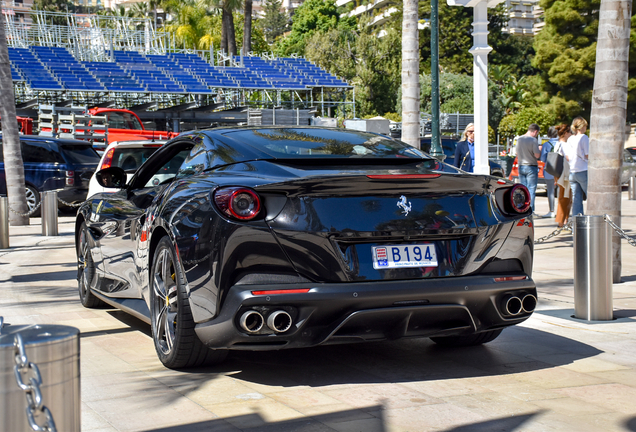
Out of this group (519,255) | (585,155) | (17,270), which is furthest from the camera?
(585,155)

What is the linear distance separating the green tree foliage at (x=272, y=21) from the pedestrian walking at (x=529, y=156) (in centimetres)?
12824

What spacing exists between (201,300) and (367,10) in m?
101

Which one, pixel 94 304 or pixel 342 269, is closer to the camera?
pixel 342 269

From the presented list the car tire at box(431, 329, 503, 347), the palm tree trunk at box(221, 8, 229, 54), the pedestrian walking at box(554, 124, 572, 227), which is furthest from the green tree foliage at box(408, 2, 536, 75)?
Result: the car tire at box(431, 329, 503, 347)

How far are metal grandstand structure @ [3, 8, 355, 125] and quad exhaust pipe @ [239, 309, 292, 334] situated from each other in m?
33.9

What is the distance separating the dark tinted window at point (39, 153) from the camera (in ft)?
58.7

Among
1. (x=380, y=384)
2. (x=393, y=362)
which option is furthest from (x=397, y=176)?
(x=393, y=362)

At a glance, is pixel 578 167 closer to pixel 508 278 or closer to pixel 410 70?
pixel 410 70

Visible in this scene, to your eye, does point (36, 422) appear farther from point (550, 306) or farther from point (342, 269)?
point (550, 306)

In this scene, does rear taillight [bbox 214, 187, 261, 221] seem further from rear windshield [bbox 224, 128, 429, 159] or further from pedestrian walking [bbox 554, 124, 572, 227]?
pedestrian walking [bbox 554, 124, 572, 227]

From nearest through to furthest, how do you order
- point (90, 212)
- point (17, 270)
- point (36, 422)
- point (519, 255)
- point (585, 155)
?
point (36, 422)
point (519, 255)
point (90, 212)
point (17, 270)
point (585, 155)

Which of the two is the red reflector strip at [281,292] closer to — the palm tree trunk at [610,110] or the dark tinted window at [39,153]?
the palm tree trunk at [610,110]

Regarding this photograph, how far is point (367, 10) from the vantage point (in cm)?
10150

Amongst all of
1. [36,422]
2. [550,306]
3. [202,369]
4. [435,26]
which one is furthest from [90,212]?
[435,26]
